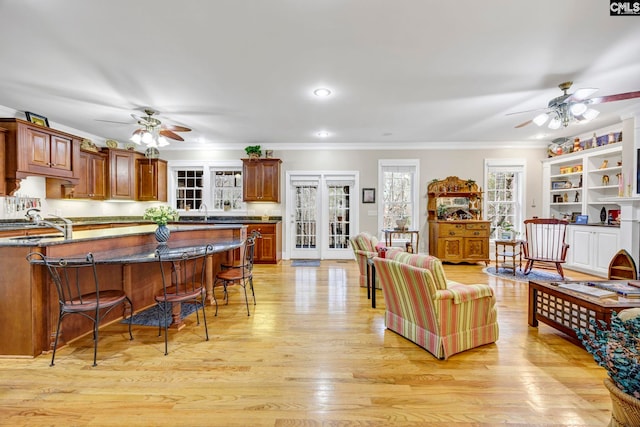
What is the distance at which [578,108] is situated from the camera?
10.8 feet

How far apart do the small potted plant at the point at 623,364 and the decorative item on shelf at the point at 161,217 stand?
3466 millimetres

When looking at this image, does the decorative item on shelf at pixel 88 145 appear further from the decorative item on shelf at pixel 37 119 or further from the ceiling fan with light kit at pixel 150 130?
the ceiling fan with light kit at pixel 150 130

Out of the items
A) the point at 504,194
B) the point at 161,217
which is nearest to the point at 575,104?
the point at 504,194

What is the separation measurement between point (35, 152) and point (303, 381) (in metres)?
5.35

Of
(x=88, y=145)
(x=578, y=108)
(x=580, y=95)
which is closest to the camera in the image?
(x=580, y=95)

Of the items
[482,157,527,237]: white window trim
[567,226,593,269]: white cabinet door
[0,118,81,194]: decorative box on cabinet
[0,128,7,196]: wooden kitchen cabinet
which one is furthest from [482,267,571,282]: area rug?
[0,128,7,196]: wooden kitchen cabinet

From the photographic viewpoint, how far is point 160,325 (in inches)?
114

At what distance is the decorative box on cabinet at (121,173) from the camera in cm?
587

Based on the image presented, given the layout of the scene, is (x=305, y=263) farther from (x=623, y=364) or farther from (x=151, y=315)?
(x=623, y=364)

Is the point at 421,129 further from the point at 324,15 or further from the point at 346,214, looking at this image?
the point at 324,15

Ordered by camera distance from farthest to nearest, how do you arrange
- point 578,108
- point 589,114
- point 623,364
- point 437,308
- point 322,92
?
1. point 322,92
2. point 589,114
3. point 578,108
4. point 437,308
5. point 623,364

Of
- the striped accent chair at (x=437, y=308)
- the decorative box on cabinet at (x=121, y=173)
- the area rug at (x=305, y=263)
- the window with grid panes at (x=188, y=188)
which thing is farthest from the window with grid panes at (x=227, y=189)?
the striped accent chair at (x=437, y=308)

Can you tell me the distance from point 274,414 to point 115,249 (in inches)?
94.3

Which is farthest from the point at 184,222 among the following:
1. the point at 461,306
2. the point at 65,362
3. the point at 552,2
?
the point at 552,2
